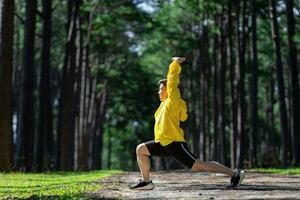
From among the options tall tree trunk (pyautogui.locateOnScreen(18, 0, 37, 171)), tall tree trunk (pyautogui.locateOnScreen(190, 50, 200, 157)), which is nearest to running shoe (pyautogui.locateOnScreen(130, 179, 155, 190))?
tall tree trunk (pyautogui.locateOnScreen(18, 0, 37, 171))

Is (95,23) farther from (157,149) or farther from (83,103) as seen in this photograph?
(157,149)

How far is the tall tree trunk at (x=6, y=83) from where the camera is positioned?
17.4 meters

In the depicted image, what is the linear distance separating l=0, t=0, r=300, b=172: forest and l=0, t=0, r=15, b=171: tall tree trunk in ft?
0.10

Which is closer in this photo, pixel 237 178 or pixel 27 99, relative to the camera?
pixel 237 178

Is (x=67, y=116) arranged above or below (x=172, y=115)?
above

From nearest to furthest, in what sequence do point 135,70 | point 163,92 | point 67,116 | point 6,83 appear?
point 163,92, point 6,83, point 67,116, point 135,70

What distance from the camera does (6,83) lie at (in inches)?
695

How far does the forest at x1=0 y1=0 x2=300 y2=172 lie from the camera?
2173 cm

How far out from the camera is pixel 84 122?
3988 centimetres

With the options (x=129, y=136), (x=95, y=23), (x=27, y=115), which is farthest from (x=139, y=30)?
(x=129, y=136)

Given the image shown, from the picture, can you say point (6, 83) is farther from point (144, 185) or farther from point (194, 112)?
point (194, 112)

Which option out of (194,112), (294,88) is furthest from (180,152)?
(194,112)

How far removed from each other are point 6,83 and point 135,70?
3165cm

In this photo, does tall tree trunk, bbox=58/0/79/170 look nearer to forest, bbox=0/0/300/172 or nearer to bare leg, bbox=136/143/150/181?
forest, bbox=0/0/300/172
